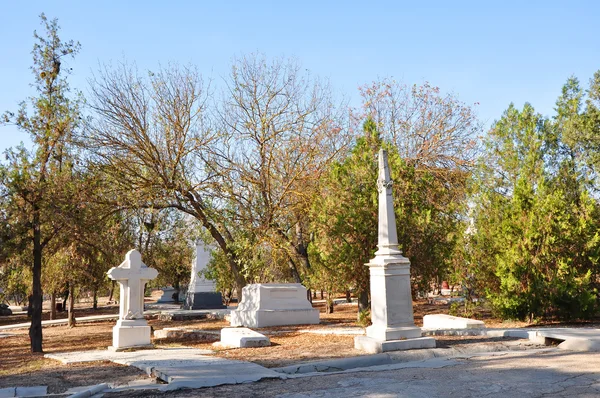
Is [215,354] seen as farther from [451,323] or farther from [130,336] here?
[451,323]

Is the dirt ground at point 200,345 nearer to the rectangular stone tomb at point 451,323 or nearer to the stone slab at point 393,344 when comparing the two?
the stone slab at point 393,344

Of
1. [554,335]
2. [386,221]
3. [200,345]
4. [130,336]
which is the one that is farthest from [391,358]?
[130,336]

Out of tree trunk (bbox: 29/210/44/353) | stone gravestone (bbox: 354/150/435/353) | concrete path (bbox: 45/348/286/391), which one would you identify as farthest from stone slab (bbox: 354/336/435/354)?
tree trunk (bbox: 29/210/44/353)

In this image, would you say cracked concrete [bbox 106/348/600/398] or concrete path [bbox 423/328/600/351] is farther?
concrete path [bbox 423/328/600/351]

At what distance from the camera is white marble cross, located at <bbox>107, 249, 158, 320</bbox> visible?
40.4 feet

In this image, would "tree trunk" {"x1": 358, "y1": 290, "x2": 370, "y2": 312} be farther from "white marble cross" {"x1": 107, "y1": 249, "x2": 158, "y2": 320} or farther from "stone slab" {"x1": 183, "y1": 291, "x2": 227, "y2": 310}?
"stone slab" {"x1": 183, "y1": 291, "x2": 227, "y2": 310}

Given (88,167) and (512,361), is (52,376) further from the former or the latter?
(88,167)

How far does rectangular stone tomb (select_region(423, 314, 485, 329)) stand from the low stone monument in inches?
164

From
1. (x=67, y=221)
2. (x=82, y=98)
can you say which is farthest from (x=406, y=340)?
(x=82, y=98)

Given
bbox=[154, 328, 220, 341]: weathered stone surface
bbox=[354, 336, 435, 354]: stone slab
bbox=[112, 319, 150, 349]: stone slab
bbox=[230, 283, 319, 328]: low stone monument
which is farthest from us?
bbox=[230, 283, 319, 328]: low stone monument

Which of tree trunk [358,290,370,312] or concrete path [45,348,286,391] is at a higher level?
tree trunk [358,290,370,312]

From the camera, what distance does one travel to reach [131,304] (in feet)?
40.5

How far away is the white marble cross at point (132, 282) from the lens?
1232cm

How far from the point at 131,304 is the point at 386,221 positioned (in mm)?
6470
